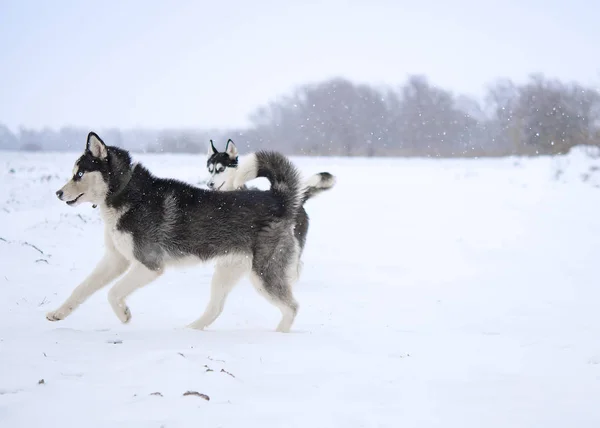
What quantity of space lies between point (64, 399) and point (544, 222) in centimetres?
1320

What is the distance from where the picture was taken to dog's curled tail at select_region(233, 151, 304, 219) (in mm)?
5586

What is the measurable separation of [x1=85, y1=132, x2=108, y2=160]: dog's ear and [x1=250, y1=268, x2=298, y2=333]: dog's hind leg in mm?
1764

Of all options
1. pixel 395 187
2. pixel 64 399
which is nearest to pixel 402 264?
pixel 64 399

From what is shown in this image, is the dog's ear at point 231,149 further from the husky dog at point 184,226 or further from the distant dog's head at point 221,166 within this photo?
the husky dog at point 184,226

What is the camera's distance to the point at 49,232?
11.7 m

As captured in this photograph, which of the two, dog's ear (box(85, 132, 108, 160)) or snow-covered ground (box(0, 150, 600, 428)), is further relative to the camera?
dog's ear (box(85, 132, 108, 160))

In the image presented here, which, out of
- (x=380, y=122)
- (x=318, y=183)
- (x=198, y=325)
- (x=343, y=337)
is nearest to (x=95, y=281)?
(x=198, y=325)

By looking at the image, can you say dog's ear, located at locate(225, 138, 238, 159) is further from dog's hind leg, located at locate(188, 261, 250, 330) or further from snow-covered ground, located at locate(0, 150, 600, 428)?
dog's hind leg, located at locate(188, 261, 250, 330)

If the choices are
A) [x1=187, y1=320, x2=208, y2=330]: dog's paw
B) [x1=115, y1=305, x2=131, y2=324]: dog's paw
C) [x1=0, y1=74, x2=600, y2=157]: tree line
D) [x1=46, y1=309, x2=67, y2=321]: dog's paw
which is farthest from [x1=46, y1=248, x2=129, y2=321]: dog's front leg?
[x1=0, y1=74, x2=600, y2=157]: tree line

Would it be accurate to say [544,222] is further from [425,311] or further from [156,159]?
[156,159]

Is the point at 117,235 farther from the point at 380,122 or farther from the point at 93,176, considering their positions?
the point at 380,122

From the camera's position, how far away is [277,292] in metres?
5.57

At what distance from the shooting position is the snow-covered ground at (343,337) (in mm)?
3232

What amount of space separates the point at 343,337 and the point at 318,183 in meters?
1.99
